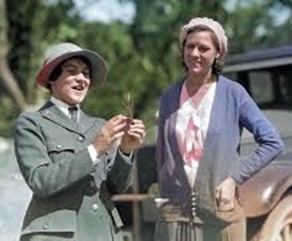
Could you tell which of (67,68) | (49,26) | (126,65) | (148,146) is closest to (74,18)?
(49,26)

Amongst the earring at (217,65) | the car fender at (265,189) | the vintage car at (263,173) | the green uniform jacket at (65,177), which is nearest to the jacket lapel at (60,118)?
the green uniform jacket at (65,177)

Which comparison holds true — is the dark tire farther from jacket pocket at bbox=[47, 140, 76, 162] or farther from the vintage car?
jacket pocket at bbox=[47, 140, 76, 162]

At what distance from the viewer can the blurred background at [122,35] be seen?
12.3m

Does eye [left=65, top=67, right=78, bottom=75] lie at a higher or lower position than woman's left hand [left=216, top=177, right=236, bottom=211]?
higher

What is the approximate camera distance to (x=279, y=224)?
4.72 meters

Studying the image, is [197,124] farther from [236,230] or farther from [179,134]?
[236,230]

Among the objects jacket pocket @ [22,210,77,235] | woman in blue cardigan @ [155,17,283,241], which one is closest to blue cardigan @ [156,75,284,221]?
woman in blue cardigan @ [155,17,283,241]

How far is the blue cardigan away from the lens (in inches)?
152

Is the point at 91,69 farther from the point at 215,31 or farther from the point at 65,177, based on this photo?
the point at 215,31

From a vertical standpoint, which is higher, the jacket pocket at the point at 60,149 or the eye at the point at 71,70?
the eye at the point at 71,70

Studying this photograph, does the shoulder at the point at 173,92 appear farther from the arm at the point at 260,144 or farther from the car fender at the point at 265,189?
the car fender at the point at 265,189

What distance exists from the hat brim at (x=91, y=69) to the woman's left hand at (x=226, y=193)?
2.13ft

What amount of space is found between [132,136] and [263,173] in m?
1.64

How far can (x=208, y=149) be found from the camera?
389 centimetres
